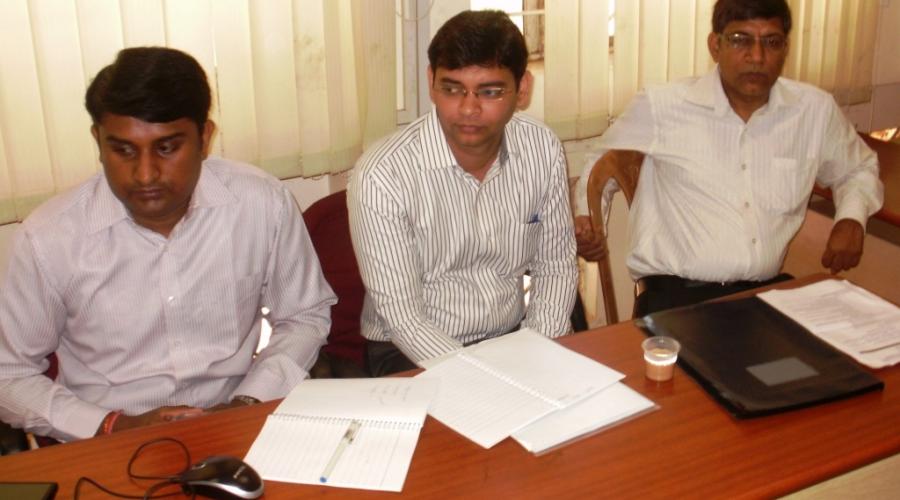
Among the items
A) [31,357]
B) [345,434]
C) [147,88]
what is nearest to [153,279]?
[31,357]

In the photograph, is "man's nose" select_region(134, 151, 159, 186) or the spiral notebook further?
"man's nose" select_region(134, 151, 159, 186)

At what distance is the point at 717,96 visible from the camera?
8.07 feet

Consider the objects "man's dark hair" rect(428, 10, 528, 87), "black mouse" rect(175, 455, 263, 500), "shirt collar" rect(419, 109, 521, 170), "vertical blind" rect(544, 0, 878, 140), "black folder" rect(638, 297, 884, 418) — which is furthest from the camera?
"vertical blind" rect(544, 0, 878, 140)

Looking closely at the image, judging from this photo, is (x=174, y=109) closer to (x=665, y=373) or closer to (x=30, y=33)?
(x=30, y=33)

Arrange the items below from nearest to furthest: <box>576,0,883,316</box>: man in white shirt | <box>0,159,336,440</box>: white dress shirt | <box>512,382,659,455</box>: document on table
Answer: <box>512,382,659,455</box>: document on table
<box>0,159,336,440</box>: white dress shirt
<box>576,0,883,316</box>: man in white shirt

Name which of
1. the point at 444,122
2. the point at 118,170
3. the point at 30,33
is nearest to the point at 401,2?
the point at 444,122

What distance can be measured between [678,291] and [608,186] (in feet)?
1.20

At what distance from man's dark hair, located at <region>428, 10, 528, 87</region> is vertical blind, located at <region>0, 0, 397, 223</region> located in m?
0.58

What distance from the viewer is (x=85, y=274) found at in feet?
5.75

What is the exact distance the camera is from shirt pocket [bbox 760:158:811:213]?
2459 mm

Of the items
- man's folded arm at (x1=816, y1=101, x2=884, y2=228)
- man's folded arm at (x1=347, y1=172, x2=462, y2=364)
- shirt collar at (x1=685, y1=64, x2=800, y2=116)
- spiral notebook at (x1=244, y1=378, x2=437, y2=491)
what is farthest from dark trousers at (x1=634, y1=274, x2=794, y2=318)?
spiral notebook at (x1=244, y1=378, x2=437, y2=491)

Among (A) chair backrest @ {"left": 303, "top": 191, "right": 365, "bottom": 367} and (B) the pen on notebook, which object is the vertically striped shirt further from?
(B) the pen on notebook

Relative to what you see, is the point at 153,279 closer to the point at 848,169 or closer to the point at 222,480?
the point at 222,480

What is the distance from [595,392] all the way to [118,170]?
0.99 m
